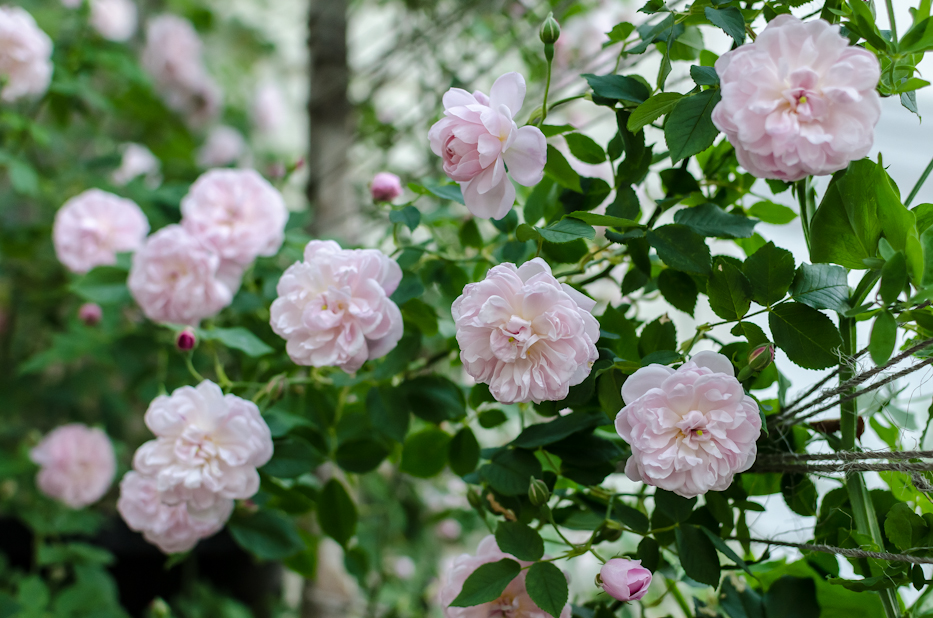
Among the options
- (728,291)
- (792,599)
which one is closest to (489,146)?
(728,291)

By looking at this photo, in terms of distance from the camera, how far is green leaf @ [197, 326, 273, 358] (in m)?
0.58

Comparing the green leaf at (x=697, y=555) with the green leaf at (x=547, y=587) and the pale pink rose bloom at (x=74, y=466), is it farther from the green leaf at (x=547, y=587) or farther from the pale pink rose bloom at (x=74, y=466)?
the pale pink rose bloom at (x=74, y=466)

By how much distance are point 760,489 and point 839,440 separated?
0.22 feet

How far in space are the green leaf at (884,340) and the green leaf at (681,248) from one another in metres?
0.10

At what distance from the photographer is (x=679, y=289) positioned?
0.45 metres

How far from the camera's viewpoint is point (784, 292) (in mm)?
379

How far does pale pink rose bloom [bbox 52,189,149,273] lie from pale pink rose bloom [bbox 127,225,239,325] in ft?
0.86

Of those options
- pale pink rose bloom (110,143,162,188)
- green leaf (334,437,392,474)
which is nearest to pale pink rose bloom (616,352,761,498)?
green leaf (334,437,392,474)

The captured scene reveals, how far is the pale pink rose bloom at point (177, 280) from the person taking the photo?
26.1 inches

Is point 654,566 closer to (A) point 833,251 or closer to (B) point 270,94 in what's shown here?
(A) point 833,251

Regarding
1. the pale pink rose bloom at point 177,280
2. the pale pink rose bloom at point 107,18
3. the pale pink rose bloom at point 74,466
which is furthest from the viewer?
the pale pink rose bloom at point 107,18

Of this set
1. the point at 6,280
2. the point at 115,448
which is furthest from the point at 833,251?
the point at 6,280

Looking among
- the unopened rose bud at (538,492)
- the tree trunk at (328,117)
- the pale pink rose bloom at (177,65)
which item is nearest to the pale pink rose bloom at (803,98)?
the unopened rose bud at (538,492)

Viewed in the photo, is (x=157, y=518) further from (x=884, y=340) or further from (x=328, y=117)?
(x=328, y=117)
